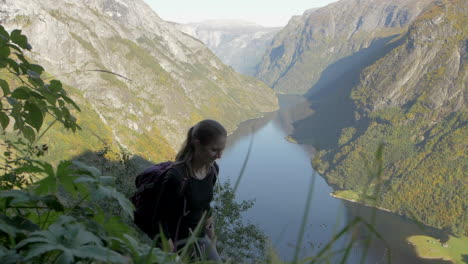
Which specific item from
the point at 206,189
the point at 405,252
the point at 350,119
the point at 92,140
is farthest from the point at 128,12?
the point at 206,189

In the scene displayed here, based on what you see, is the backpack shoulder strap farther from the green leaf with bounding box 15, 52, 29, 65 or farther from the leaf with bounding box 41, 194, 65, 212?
the leaf with bounding box 41, 194, 65, 212

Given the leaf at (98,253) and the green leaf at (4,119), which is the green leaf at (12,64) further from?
the leaf at (98,253)

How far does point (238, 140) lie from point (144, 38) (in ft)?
287

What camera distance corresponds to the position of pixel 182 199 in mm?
2830

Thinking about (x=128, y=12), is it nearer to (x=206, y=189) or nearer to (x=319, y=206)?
(x=319, y=206)

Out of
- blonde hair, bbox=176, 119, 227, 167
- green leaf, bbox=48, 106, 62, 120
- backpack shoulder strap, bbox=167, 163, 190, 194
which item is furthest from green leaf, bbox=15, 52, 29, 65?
blonde hair, bbox=176, 119, 227, 167

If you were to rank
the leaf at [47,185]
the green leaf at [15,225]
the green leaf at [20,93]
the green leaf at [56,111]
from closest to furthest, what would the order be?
the green leaf at [15,225] < the leaf at [47,185] < the green leaf at [20,93] < the green leaf at [56,111]

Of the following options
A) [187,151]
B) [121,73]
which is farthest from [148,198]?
[121,73]

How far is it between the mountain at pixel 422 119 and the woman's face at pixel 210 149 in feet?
320

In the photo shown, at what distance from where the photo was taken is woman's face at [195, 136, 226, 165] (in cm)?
297

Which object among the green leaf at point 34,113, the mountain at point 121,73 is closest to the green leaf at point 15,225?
the green leaf at point 34,113

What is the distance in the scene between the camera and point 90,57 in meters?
128

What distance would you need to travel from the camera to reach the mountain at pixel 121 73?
11006cm

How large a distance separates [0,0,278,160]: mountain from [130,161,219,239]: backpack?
286 ft
